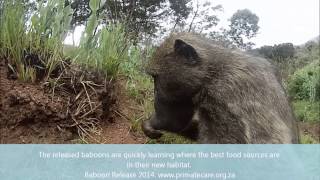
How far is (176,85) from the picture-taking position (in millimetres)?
1324

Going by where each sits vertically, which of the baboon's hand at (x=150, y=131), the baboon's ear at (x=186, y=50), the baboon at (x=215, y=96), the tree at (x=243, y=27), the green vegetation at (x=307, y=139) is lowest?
the green vegetation at (x=307, y=139)

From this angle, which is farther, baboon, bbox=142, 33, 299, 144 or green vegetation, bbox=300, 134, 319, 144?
green vegetation, bbox=300, 134, 319, 144

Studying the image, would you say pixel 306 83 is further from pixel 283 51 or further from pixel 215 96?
pixel 215 96

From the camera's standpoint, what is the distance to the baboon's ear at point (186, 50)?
1.32 metres

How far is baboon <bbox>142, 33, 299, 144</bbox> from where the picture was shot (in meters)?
1.23

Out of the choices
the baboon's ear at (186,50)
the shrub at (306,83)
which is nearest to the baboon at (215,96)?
the baboon's ear at (186,50)

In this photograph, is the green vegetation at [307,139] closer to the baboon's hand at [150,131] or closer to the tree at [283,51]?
the tree at [283,51]

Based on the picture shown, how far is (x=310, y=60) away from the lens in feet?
5.21

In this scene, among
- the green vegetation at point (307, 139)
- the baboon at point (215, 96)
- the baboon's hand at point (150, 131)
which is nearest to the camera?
the baboon at point (215, 96)

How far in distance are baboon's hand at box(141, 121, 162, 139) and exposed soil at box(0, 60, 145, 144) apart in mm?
66

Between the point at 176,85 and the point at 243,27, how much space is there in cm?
31

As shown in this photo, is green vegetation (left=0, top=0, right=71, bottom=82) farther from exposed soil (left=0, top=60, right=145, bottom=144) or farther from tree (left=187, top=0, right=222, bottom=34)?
tree (left=187, top=0, right=222, bottom=34)

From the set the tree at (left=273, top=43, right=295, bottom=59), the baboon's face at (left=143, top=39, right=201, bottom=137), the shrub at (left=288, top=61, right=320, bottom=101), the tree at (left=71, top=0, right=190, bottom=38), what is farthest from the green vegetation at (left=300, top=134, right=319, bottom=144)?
the tree at (left=71, top=0, right=190, bottom=38)

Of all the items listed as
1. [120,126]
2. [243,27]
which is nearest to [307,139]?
[243,27]
